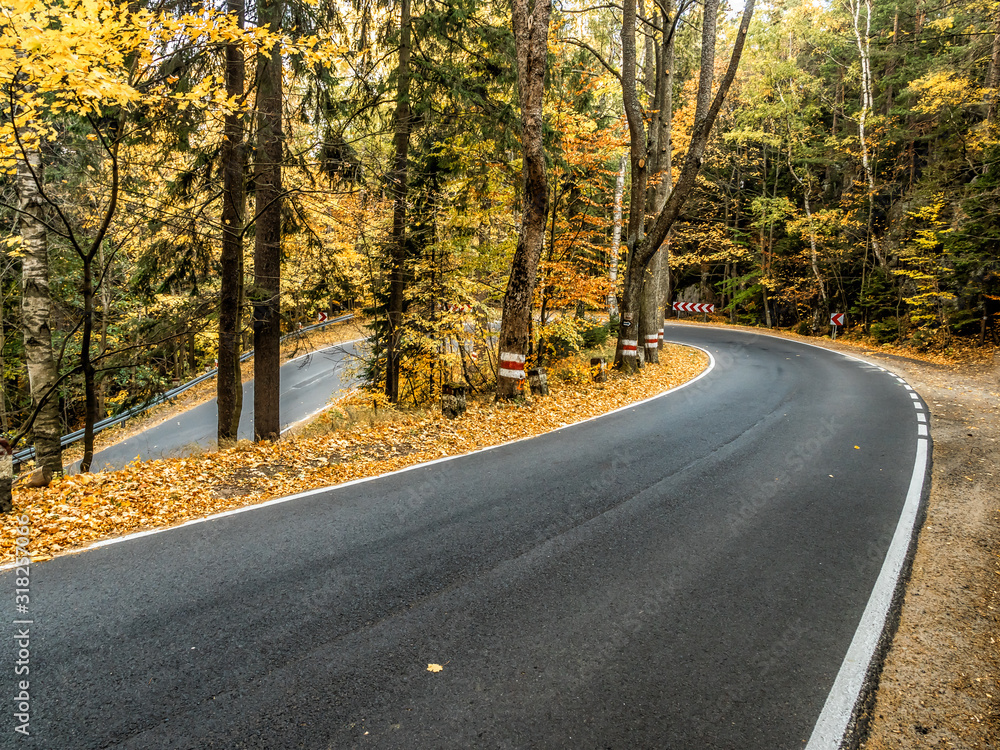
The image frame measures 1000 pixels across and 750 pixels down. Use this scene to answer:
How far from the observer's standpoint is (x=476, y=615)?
370 centimetres

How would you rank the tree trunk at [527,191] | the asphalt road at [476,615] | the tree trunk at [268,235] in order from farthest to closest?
the tree trunk at [527,191] < the tree trunk at [268,235] < the asphalt road at [476,615]

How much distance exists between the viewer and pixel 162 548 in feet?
15.4

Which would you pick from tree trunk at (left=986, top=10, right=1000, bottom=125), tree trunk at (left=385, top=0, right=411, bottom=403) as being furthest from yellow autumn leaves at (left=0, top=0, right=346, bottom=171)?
tree trunk at (left=986, top=10, right=1000, bottom=125)

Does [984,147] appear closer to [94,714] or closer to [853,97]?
[853,97]

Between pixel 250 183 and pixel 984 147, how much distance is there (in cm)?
2334

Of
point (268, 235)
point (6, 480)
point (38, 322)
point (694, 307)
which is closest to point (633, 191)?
point (268, 235)

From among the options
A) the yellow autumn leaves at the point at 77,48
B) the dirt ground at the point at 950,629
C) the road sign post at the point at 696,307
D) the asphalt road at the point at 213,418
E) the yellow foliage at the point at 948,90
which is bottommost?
the asphalt road at the point at 213,418

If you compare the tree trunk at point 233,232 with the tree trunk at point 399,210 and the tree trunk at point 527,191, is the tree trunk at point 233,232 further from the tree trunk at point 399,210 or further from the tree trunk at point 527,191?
the tree trunk at point 527,191

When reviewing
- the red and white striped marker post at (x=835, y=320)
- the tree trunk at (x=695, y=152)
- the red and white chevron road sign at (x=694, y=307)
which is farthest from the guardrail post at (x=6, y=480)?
the red and white chevron road sign at (x=694, y=307)

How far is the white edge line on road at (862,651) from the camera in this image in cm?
282

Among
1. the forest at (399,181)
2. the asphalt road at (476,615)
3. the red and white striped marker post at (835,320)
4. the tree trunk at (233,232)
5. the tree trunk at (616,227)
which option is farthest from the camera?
the red and white striped marker post at (835,320)

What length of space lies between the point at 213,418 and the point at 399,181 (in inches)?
531

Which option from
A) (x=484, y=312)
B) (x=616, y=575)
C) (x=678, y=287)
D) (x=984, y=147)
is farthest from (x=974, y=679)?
(x=678, y=287)

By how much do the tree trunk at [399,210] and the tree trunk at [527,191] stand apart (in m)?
2.65
